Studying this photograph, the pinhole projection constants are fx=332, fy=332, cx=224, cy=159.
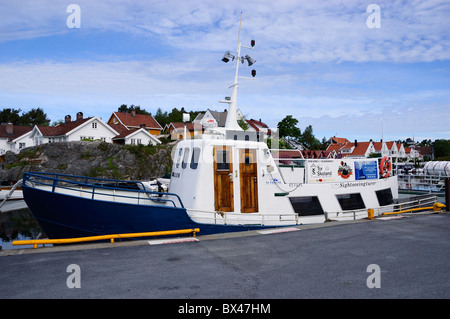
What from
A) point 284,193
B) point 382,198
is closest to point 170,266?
point 284,193

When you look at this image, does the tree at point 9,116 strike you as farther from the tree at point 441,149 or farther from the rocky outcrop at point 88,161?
the tree at point 441,149

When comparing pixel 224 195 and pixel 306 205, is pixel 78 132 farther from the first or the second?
pixel 306 205

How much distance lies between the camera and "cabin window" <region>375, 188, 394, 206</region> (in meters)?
13.2

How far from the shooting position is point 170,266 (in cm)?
634

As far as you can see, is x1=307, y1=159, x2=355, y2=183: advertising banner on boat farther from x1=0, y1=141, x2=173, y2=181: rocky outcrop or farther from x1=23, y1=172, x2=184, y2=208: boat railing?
x1=0, y1=141, x2=173, y2=181: rocky outcrop

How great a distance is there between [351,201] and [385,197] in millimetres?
2170

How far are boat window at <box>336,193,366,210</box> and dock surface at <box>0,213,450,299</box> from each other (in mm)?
2975

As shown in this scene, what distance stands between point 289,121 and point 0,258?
60.2m

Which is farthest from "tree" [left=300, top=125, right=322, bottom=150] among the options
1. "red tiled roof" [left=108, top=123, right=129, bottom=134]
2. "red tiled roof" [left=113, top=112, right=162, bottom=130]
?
"red tiled roof" [left=108, top=123, right=129, bottom=134]

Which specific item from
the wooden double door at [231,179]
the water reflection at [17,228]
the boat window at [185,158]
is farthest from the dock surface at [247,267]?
the water reflection at [17,228]

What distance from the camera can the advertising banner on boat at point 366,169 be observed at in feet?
41.2

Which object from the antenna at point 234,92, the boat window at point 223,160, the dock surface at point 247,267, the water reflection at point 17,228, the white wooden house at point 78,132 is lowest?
the water reflection at point 17,228

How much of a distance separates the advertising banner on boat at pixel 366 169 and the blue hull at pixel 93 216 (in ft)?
23.0

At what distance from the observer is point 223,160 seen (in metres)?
10.1
